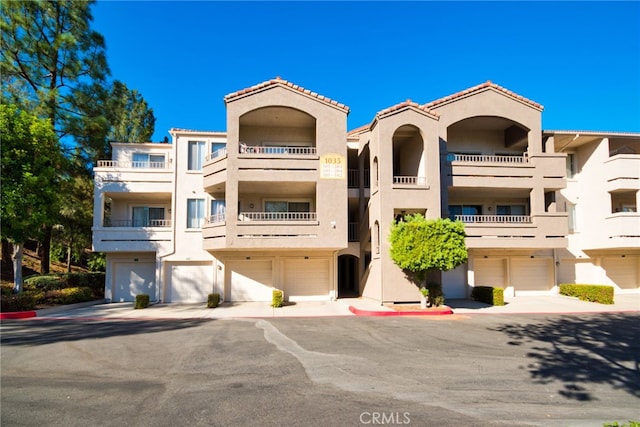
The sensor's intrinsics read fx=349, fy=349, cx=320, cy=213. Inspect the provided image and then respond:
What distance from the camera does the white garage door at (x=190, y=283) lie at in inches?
757

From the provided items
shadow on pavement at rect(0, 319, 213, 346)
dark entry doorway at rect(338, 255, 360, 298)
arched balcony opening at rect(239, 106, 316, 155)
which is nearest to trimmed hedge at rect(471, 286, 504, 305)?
dark entry doorway at rect(338, 255, 360, 298)

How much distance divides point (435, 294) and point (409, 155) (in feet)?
25.6

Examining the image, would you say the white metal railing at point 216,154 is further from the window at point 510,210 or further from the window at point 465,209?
the window at point 510,210

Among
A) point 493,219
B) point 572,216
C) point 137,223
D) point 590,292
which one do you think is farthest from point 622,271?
point 137,223

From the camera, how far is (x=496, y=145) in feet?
69.9

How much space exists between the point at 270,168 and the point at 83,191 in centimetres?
1554

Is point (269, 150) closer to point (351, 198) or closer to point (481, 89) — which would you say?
point (351, 198)

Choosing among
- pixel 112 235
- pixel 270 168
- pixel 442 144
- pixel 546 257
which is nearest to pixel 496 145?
pixel 442 144

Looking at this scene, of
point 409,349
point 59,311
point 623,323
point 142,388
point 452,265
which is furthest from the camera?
point 59,311

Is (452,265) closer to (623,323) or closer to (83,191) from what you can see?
(623,323)

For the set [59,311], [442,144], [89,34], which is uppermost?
[89,34]

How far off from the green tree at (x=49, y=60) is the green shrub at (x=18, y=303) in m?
6.07

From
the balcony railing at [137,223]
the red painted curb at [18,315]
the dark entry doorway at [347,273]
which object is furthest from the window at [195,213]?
the dark entry doorway at [347,273]

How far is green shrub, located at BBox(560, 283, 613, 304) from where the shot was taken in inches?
695
